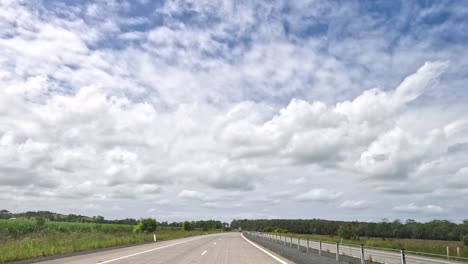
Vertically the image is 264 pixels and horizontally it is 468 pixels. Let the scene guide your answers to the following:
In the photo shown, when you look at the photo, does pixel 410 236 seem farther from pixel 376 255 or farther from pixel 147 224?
pixel 376 255

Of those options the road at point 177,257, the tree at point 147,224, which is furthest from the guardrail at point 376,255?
the tree at point 147,224

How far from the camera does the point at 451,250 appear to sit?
32094 mm

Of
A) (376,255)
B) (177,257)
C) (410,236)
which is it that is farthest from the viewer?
(410,236)

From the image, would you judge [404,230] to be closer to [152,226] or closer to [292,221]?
[152,226]

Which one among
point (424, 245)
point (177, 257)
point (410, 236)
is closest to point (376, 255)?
point (177, 257)

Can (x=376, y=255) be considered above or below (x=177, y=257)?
above

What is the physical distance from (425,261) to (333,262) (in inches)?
247

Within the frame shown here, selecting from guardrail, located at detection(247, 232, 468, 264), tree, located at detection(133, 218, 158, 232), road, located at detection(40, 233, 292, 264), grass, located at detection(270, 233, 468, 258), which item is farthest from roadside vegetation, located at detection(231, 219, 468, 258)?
tree, located at detection(133, 218, 158, 232)

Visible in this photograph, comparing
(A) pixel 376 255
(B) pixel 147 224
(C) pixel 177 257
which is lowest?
(C) pixel 177 257

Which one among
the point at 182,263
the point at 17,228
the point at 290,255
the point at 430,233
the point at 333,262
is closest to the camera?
the point at 333,262

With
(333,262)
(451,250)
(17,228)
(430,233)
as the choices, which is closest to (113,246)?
(17,228)

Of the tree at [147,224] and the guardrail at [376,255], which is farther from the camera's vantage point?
the tree at [147,224]

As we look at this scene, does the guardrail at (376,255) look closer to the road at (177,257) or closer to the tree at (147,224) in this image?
the road at (177,257)

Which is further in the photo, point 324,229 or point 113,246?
point 324,229
